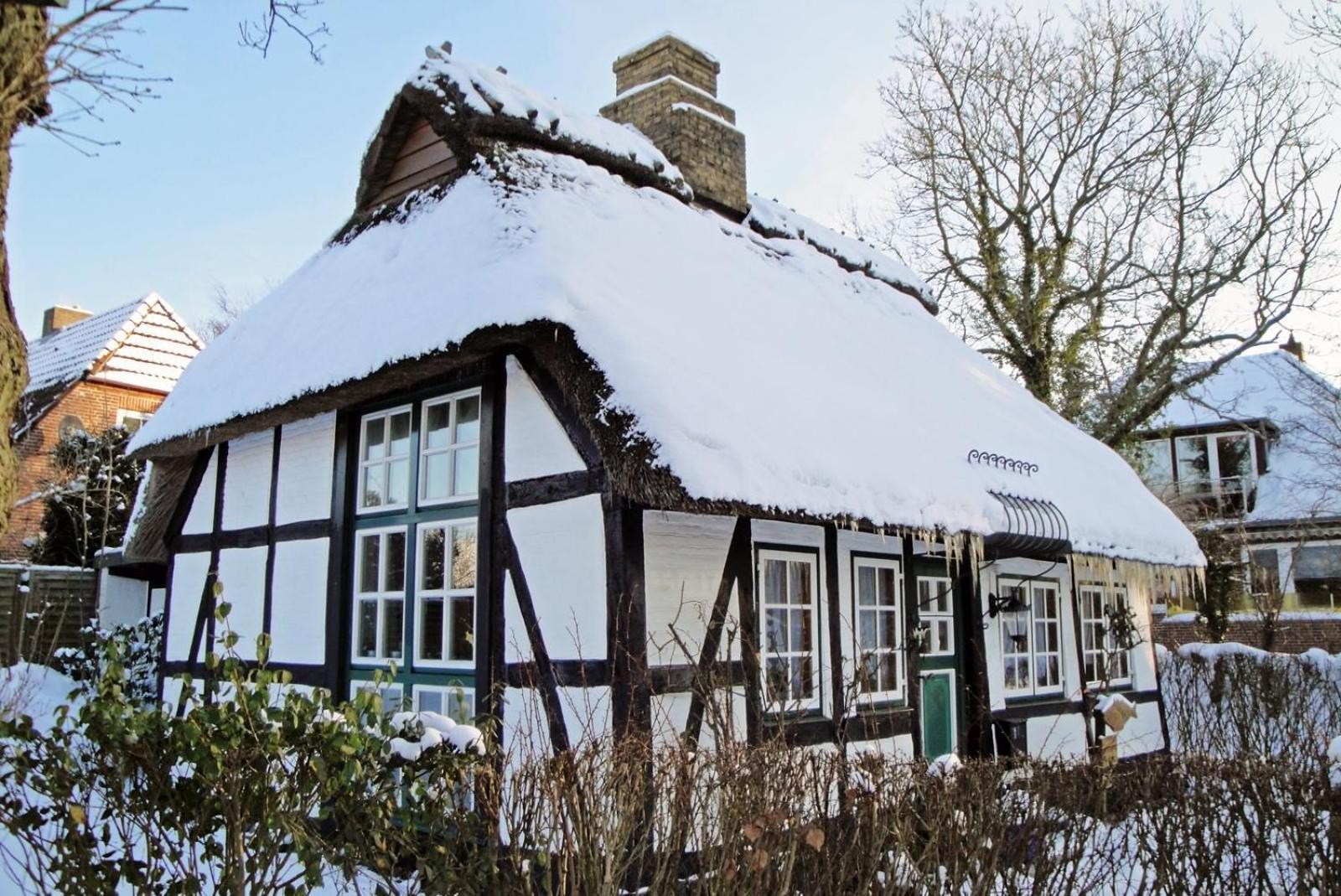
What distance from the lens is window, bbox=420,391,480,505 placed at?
696 cm

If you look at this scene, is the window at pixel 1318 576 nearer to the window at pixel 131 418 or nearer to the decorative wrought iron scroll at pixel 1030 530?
the decorative wrought iron scroll at pixel 1030 530

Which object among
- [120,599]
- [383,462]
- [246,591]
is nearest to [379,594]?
[383,462]

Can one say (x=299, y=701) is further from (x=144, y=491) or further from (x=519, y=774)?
(x=144, y=491)

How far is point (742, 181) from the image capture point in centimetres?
1076

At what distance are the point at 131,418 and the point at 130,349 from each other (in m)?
1.28

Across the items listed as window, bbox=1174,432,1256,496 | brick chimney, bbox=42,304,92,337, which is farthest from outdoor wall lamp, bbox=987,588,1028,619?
brick chimney, bbox=42,304,92,337

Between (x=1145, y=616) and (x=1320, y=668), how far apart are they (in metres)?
3.29

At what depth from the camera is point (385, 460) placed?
7609mm

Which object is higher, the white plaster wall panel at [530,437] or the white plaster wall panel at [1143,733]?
the white plaster wall panel at [530,437]

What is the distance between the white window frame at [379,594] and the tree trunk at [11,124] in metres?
4.25

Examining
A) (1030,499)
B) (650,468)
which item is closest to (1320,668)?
(1030,499)

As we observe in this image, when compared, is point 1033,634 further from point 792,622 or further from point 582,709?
point 582,709

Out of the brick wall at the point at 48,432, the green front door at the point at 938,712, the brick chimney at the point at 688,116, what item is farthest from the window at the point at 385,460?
the brick wall at the point at 48,432

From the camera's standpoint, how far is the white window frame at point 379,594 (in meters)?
A: 7.26
